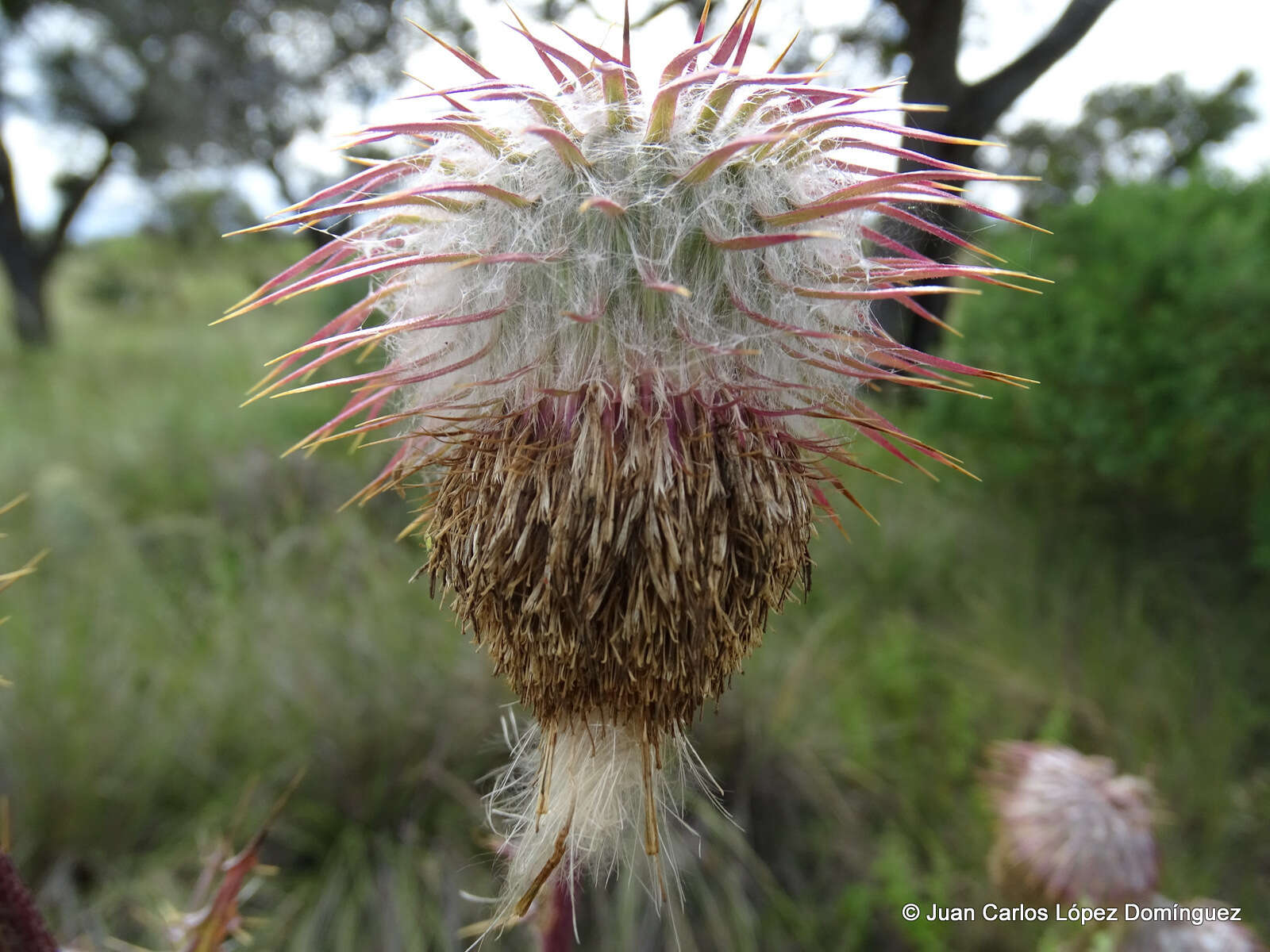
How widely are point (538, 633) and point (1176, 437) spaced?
5.12 meters

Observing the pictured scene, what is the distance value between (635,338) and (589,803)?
791 millimetres

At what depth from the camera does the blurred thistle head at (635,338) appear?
1118mm

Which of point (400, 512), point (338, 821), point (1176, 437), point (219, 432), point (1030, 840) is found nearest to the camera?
point (1030, 840)

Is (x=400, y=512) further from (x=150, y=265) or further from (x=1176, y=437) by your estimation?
(x=150, y=265)

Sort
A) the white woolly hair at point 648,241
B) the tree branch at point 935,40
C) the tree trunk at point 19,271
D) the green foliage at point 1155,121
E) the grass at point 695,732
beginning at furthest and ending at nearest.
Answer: the green foliage at point 1155,121 → the tree trunk at point 19,271 → the grass at point 695,732 → the tree branch at point 935,40 → the white woolly hair at point 648,241

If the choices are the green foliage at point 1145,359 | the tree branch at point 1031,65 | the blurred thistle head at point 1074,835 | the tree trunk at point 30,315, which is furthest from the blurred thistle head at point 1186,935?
the tree trunk at point 30,315

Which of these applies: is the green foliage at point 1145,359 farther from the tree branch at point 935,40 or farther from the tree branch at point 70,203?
the tree branch at point 70,203

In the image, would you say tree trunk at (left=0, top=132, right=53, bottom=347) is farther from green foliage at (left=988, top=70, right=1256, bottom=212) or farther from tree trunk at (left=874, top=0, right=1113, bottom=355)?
green foliage at (left=988, top=70, right=1256, bottom=212)

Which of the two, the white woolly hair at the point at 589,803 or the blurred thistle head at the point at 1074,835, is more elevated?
the white woolly hair at the point at 589,803

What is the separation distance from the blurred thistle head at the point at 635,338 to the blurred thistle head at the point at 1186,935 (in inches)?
81.8

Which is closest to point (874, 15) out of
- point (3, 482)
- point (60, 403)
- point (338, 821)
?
point (338, 821)

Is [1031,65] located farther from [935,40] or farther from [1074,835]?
[1074,835]

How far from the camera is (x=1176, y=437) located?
4.87 meters

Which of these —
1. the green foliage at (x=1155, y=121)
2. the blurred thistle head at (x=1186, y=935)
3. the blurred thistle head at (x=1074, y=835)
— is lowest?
the blurred thistle head at (x=1186, y=935)
